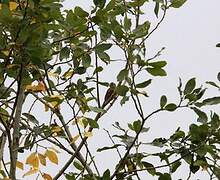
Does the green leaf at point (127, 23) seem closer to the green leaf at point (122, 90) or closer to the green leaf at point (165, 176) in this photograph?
the green leaf at point (122, 90)

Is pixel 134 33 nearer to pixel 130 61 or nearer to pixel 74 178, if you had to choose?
pixel 130 61

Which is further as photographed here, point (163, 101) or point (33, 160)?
point (33, 160)

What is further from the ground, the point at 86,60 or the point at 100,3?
the point at 100,3

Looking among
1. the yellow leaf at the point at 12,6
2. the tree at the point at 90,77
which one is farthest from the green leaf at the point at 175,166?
the yellow leaf at the point at 12,6

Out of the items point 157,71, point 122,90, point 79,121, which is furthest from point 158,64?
point 79,121

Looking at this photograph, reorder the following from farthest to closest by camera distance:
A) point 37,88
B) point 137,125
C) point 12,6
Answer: point 37,88
point 137,125
point 12,6

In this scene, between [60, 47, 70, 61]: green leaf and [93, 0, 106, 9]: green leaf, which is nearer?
[93, 0, 106, 9]: green leaf

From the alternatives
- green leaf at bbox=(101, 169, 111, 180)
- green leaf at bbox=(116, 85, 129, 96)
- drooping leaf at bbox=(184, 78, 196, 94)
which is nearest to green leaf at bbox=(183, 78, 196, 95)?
drooping leaf at bbox=(184, 78, 196, 94)

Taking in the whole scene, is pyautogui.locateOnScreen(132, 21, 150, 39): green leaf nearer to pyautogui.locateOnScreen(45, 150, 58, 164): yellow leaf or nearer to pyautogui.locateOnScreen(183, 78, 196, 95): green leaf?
pyautogui.locateOnScreen(183, 78, 196, 95): green leaf

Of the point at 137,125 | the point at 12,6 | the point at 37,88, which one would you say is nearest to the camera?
the point at 12,6

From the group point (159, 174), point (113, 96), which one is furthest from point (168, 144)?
point (113, 96)

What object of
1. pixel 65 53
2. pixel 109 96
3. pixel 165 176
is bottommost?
pixel 165 176

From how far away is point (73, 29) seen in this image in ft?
3.62

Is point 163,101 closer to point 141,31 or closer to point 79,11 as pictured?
point 141,31
